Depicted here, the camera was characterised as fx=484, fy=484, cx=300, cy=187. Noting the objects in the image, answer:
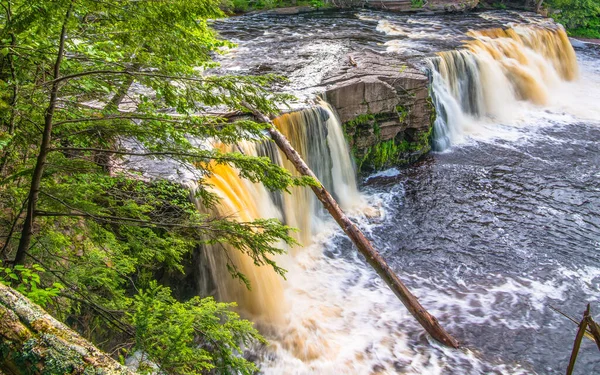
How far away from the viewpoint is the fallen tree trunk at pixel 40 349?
6.53ft

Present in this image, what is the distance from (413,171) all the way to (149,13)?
9.65 m

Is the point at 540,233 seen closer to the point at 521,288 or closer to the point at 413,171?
the point at 521,288

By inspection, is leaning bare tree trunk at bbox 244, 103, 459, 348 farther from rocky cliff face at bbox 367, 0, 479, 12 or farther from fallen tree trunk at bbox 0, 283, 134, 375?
rocky cliff face at bbox 367, 0, 479, 12

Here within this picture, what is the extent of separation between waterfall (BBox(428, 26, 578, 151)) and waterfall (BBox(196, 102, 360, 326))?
3.92 m

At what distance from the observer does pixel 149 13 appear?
3.52 metres

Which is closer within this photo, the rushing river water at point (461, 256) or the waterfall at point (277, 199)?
the rushing river water at point (461, 256)

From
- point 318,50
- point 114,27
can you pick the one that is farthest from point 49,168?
Result: point 318,50

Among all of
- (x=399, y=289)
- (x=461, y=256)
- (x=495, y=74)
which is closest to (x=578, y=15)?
(x=495, y=74)

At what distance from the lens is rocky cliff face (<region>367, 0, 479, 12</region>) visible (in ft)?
77.2

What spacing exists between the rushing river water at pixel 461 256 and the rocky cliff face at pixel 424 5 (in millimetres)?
8979

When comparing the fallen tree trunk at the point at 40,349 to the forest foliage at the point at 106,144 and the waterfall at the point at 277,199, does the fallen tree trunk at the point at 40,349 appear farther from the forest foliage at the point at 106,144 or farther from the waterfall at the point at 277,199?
the waterfall at the point at 277,199

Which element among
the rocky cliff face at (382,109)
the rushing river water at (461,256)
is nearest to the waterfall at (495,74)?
the rushing river water at (461,256)

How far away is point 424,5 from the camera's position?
78.2 ft

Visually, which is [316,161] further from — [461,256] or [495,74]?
[495,74]
